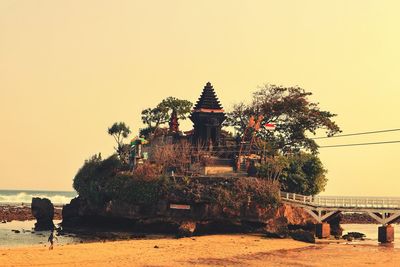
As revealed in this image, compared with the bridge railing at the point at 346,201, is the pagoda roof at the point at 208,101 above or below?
above

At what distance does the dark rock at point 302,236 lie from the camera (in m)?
55.6

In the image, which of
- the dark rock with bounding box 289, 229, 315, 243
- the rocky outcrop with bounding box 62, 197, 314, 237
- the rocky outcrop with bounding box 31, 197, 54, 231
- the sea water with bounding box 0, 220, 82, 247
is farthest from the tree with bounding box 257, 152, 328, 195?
the rocky outcrop with bounding box 31, 197, 54, 231

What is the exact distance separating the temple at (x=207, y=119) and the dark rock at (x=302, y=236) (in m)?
24.7

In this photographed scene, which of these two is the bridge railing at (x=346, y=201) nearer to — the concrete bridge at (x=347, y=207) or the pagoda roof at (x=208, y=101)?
the concrete bridge at (x=347, y=207)

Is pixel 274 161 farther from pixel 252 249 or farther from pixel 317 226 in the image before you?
pixel 252 249

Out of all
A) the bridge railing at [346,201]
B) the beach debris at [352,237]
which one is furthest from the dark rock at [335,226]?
the bridge railing at [346,201]

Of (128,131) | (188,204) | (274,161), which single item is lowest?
(188,204)

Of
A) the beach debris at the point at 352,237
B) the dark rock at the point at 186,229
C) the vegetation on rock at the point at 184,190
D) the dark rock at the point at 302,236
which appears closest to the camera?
the dark rock at the point at 302,236

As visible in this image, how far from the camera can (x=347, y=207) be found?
198 ft

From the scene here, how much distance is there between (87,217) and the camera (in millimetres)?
71312

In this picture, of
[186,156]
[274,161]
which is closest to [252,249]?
[274,161]

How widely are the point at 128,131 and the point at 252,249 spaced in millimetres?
44707

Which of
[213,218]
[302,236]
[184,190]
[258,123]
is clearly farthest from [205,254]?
[258,123]

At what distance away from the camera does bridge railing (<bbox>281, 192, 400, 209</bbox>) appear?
59375 mm
